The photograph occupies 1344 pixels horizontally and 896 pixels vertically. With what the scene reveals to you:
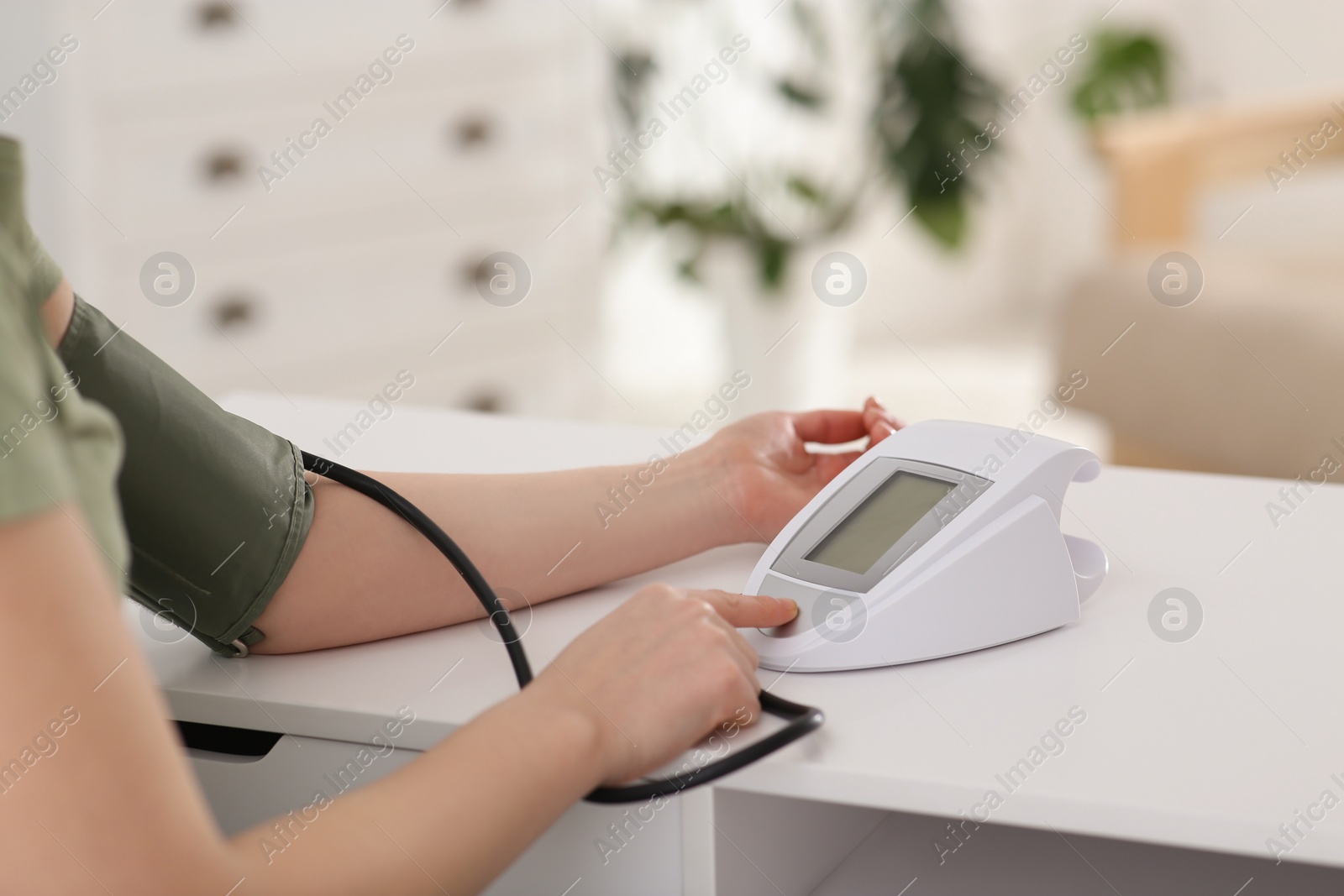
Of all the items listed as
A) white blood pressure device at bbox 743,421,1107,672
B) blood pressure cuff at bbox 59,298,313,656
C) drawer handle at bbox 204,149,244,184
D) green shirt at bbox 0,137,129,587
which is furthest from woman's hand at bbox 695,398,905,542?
drawer handle at bbox 204,149,244,184

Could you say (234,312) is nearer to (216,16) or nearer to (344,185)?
(344,185)

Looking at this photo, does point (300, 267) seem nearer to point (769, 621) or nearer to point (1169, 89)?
point (769, 621)

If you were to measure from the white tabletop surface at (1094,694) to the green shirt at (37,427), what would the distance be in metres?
0.23

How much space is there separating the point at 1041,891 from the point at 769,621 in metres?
0.23

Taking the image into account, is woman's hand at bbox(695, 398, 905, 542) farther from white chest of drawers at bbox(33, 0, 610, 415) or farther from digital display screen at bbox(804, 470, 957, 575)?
white chest of drawers at bbox(33, 0, 610, 415)

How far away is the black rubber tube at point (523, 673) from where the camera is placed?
56cm

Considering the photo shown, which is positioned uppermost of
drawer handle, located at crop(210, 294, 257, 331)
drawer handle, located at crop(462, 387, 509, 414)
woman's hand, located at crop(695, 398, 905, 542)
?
woman's hand, located at crop(695, 398, 905, 542)

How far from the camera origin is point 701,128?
311 centimetres

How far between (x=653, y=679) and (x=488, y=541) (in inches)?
9.4

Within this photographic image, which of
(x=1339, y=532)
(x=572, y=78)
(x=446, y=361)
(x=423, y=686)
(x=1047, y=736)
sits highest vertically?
(x=572, y=78)

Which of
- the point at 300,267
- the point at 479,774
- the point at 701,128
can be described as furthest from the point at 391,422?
the point at 701,128

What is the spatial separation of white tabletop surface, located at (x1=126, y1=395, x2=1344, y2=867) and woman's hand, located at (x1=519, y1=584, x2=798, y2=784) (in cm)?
3

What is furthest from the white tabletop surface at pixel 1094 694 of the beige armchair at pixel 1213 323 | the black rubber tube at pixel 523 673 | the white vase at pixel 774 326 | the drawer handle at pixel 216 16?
the white vase at pixel 774 326

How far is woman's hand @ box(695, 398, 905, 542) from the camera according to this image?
2.83 feet
